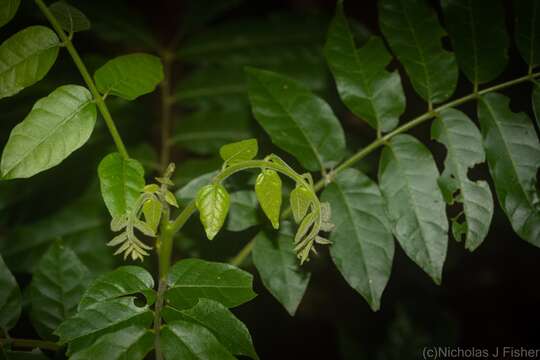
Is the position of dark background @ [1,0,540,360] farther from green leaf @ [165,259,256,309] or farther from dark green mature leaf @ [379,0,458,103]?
green leaf @ [165,259,256,309]

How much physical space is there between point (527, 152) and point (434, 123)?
255 millimetres

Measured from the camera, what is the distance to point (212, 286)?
47.6 inches

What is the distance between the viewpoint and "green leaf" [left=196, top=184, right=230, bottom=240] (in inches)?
41.4

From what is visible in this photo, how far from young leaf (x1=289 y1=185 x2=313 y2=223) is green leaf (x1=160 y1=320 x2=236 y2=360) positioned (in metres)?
0.34

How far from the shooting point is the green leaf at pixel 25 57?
116 cm

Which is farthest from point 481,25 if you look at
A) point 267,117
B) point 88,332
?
point 88,332

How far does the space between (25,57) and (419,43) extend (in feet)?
3.47

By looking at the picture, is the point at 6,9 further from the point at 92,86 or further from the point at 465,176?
the point at 465,176

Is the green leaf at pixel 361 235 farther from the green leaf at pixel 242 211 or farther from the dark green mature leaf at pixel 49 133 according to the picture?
the dark green mature leaf at pixel 49 133

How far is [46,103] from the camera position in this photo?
113 centimetres

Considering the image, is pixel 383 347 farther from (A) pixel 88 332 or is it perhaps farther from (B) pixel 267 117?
(A) pixel 88 332

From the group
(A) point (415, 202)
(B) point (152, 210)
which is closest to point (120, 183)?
(B) point (152, 210)

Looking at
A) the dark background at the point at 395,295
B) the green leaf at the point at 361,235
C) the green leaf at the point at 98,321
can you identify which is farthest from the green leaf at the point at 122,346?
the dark background at the point at 395,295

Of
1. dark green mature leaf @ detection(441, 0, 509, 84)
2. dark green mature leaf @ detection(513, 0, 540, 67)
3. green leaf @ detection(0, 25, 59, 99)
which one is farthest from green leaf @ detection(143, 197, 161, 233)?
dark green mature leaf @ detection(513, 0, 540, 67)
